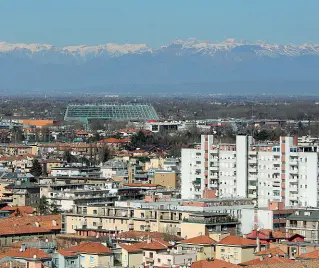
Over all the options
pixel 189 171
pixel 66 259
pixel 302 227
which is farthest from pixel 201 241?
pixel 189 171

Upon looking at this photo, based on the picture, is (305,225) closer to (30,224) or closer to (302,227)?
(302,227)

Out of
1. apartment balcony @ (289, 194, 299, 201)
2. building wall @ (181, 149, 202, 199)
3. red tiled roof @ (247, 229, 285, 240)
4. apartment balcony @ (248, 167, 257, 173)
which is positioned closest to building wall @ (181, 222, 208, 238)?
red tiled roof @ (247, 229, 285, 240)

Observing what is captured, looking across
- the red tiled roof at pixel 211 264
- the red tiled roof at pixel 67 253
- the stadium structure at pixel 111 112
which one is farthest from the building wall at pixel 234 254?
the stadium structure at pixel 111 112

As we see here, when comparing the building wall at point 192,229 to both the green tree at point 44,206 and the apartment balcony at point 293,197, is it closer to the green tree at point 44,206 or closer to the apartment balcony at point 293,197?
the apartment balcony at point 293,197

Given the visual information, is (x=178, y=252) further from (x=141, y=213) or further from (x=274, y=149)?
(x=274, y=149)

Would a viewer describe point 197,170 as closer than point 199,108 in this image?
Yes

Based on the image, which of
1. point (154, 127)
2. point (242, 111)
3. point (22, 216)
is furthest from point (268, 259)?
point (242, 111)
